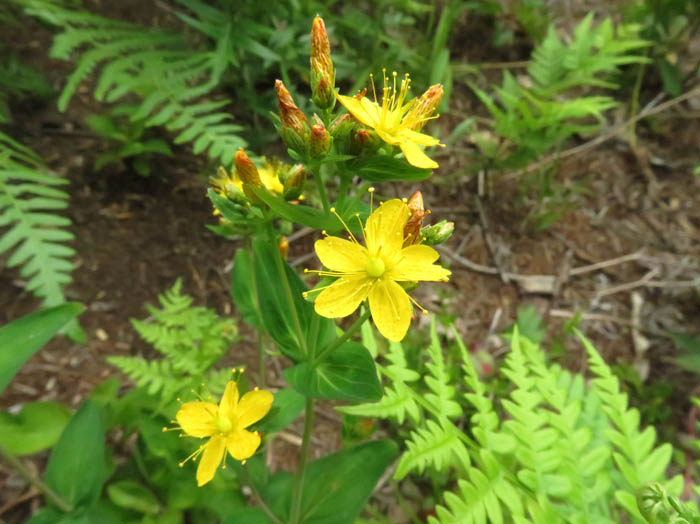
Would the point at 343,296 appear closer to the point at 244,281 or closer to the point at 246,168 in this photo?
the point at 246,168

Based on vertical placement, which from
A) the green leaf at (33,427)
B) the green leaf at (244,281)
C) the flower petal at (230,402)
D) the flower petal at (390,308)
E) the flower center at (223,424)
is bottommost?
the green leaf at (33,427)

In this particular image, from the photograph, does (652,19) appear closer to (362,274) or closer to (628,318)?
(628,318)

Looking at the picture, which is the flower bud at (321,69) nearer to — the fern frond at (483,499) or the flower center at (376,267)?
the flower center at (376,267)

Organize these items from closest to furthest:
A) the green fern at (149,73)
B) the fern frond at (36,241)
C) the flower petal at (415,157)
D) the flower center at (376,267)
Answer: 1. the flower petal at (415,157)
2. the flower center at (376,267)
3. the fern frond at (36,241)
4. the green fern at (149,73)

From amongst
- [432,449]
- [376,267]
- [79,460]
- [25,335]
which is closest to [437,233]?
[376,267]

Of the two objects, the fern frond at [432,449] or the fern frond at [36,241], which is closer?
the fern frond at [432,449]

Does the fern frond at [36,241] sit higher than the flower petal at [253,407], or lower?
higher

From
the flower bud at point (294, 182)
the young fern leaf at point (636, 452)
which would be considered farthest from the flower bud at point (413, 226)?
the young fern leaf at point (636, 452)
